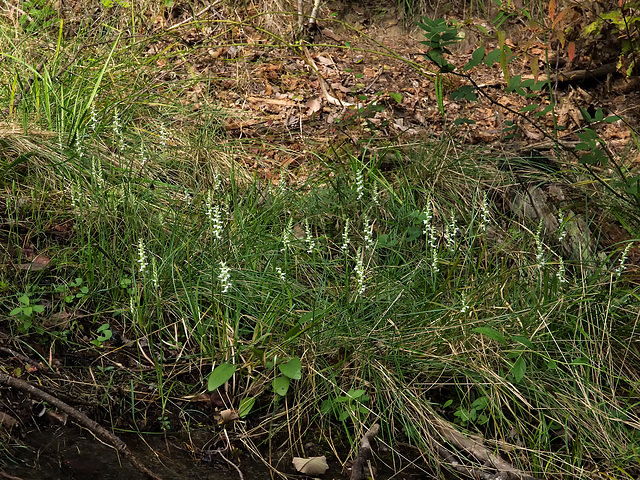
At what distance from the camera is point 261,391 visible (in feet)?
8.05

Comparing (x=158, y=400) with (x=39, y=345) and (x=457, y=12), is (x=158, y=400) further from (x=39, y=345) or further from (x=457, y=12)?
(x=457, y=12)

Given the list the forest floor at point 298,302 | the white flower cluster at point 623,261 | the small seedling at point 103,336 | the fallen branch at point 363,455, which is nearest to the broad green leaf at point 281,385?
the forest floor at point 298,302

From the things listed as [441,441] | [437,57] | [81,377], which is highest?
[437,57]

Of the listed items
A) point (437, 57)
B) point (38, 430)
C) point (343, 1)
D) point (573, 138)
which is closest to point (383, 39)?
point (343, 1)

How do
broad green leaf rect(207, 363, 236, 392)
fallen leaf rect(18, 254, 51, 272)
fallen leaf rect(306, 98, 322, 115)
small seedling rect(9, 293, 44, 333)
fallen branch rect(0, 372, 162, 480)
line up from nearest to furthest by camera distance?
fallen branch rect(0, 372, 162, 480) → broad green leaf rect(207, 363, 236, 392) → small seedling rect(9, 293, 44, 333) → fallen leaf rect(18, 254, 51, 272) → fallen leaf rect(306, 98, 322, 115)

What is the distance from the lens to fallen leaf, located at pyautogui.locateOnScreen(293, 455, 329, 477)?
2.26 metres

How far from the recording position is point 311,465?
2.26 metres

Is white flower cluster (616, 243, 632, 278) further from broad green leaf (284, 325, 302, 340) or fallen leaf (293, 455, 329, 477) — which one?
fallen leaf (293, 455, 329, 477)

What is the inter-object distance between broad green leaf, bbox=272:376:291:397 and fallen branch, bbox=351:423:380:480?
32 centimetres

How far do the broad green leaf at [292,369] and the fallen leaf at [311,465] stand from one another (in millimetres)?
278

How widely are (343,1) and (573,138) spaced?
9.02 feet

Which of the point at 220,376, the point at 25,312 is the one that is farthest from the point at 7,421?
the point at 220,376

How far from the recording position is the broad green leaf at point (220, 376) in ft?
7.29

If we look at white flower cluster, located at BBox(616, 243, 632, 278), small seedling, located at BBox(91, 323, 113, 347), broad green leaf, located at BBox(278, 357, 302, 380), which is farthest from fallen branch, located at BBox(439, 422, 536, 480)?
small seedling, located at BBox(91, 323, 113, 347)
